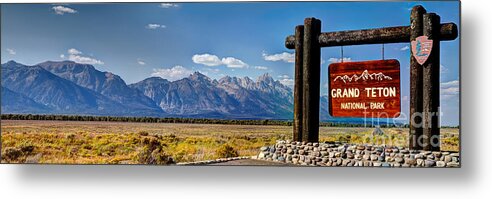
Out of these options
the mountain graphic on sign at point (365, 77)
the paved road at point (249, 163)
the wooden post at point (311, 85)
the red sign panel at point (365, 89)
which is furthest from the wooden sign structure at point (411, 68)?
the paved road at point (249, 163)

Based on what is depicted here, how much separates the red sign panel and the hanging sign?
0.28 m

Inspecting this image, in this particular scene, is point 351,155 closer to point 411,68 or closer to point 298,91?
point 298,91

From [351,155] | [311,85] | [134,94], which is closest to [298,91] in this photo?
[311,85]

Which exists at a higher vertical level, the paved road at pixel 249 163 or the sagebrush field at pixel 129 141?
the sagebrush field at pixel 129 141

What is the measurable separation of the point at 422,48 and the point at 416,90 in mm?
532

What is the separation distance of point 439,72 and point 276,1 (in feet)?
7.39

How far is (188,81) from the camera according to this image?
26.5 ft

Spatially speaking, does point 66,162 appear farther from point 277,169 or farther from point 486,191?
point 486,191

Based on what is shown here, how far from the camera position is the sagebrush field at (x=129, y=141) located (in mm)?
7973

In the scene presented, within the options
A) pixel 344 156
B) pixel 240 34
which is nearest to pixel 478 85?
pixel 344 156

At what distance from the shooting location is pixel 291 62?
26.9 ft

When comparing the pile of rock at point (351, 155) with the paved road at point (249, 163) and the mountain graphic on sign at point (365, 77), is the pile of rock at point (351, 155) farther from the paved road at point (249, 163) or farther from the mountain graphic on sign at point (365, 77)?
the mountain graphic on sign at point (365, 77)

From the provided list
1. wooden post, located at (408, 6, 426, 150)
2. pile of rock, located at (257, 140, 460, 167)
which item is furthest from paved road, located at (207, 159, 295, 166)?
wooden post, located at (408, 6, 426, 150)

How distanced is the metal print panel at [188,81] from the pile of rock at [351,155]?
0.02 metres
